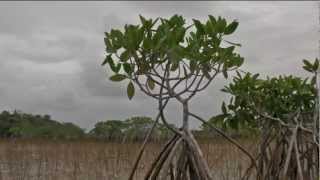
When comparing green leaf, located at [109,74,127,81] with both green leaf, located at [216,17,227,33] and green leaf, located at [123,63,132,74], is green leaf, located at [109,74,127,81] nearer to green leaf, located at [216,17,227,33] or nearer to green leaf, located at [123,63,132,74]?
green leaf, located at [123,63,132,74]

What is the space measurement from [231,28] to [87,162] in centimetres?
547

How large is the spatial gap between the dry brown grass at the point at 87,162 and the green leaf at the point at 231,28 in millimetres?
3820

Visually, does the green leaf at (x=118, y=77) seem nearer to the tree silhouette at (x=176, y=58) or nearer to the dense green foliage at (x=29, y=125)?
the tree silhouette at (x=176, y=58)

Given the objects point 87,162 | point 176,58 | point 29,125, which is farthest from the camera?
point 29,125

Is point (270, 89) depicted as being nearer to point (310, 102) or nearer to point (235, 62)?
point (310, 102)

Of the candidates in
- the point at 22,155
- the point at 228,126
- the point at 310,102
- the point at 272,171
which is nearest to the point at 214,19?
the point at 228,126

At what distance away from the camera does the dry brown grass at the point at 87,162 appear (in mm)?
6895

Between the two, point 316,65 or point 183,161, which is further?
point 316,65

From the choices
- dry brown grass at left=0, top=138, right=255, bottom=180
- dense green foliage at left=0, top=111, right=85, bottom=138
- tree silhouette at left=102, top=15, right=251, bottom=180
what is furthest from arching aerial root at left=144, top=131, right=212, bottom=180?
dense green foliage at left=0, top=111, right=85, bottom=138

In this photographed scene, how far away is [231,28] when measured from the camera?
8.89ft

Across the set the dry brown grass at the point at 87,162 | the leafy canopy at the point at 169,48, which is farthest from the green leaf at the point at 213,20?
the dry brown grass at the point at 87,162

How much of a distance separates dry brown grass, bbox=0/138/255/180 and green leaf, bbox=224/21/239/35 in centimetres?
382

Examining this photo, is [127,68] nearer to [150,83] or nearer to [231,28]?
[150,83]

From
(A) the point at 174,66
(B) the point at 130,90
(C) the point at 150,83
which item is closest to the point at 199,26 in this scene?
(A) the point at 174,66
